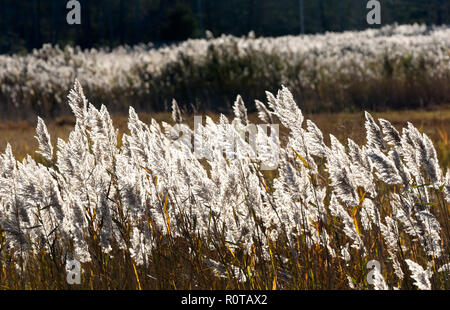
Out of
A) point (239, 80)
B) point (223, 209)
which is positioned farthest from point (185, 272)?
point (239, 80)

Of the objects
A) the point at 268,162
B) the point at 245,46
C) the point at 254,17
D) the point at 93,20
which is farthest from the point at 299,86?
the point at 254,17

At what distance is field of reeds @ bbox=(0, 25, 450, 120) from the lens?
398 inches

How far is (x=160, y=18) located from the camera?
3831cm

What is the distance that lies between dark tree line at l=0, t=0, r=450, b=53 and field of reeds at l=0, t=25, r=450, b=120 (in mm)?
23027

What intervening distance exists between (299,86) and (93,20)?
30917 mm

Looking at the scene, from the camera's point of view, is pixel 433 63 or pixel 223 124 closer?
pixel 223 124

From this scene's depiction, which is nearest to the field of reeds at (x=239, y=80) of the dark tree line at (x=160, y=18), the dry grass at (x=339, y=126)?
the dry grass at (x=339, y=126)

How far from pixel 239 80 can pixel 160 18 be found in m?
28.7

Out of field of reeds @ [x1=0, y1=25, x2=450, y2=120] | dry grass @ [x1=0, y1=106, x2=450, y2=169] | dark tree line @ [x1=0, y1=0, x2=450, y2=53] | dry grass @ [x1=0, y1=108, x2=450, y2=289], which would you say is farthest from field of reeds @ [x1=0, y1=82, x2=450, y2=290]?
dark tree line @ [x1=0, y1=0, x2=450, y2=53]

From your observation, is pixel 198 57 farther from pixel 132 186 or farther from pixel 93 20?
pixel 93 20

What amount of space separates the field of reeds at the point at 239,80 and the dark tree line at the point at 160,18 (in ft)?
75.5

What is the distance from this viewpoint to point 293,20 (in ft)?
144

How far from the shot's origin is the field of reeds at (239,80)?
10117 millimetres

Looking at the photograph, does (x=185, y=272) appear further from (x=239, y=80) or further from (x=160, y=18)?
(x=160, y=18)
